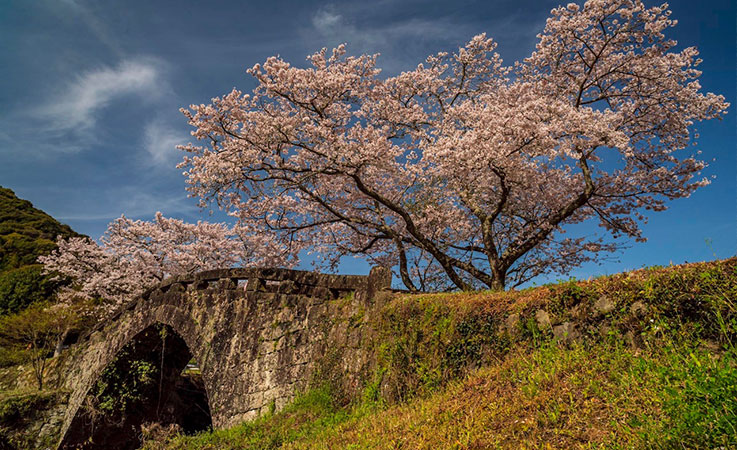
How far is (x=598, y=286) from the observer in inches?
233

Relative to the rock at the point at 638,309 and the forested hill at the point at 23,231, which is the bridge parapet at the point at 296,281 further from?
the forested hill at the point at 23,231

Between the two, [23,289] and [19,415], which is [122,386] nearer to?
[19,415]

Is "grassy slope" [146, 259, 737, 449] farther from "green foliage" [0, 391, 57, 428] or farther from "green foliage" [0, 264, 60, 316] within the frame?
"green foliage" [0, 264, 60, 316]

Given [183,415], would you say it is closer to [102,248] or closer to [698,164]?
[102,248]

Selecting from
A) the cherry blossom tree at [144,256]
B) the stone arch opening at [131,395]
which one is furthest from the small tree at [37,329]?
the stone arch opening at [131,395]

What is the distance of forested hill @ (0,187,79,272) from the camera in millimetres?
33319

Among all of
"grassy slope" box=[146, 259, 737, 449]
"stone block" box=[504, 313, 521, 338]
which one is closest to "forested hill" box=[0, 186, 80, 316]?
"grassy slope" box=[146, 259, 737, 449]

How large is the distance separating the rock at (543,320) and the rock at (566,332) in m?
0.11

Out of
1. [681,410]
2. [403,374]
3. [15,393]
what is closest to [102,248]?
[15,393]

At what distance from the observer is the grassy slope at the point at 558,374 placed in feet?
12.5

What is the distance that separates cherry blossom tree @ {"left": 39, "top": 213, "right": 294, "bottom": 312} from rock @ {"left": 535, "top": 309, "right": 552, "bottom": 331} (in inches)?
775

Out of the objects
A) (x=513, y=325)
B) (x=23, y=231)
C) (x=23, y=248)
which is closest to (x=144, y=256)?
(x=23, y=248)

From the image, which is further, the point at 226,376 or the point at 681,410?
the point at 226,376

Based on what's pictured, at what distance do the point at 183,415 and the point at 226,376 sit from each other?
1266 cm
